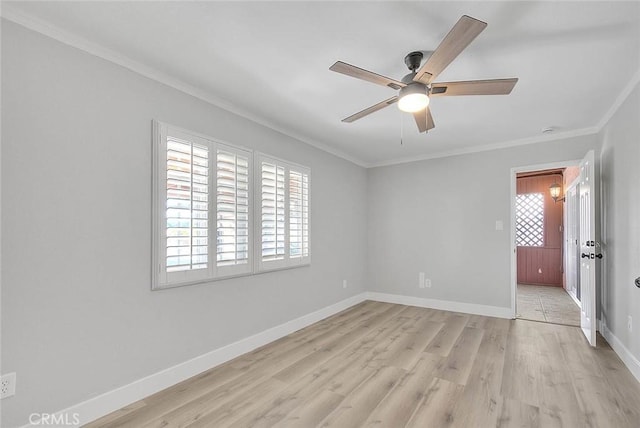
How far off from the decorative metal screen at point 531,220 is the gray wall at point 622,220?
3815 millimetres

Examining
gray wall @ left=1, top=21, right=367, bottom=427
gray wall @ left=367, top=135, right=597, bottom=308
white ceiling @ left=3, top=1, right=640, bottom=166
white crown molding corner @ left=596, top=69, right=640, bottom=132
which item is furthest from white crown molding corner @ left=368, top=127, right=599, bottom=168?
gray wall @ left=1, top=21, right=367, bottom=427

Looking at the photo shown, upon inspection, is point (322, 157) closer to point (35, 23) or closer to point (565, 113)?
point (565, 113)

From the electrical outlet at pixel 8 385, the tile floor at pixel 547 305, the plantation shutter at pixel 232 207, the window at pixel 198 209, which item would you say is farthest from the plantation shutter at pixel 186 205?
the tile floor at pixel 547 305

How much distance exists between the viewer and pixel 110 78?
214 centimetres

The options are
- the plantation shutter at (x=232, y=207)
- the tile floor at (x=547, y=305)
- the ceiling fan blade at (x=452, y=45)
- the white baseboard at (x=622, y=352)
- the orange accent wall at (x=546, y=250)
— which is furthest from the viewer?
the orange accent wall at (x=546, y=250)

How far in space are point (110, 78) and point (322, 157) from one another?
8.86ft

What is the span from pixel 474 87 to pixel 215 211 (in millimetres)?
2242

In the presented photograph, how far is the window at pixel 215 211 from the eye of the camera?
2.39 m

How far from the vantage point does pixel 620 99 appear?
281cm

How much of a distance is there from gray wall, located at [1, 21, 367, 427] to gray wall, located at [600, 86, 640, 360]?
11.7 feet

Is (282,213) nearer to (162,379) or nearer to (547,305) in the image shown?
(162,379)

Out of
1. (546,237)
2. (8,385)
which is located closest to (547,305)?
(546,237)

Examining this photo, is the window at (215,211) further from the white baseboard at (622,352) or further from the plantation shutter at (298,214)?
the white baseboard at (622,352)

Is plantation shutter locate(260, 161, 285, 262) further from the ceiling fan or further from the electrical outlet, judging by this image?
the electrical outlet
